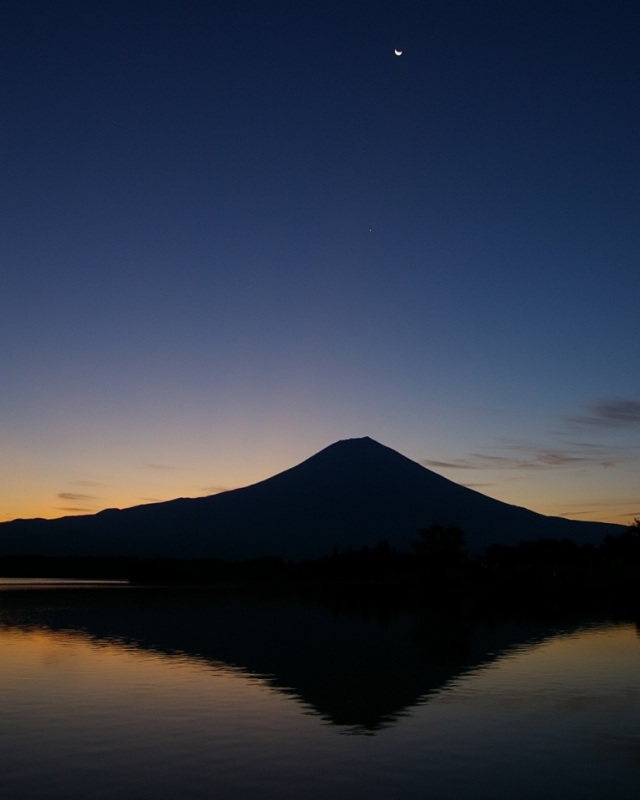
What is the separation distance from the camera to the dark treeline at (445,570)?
8288 cm

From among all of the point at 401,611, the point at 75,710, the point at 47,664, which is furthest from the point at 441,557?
the point at 75,710

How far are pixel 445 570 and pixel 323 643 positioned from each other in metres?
83.9

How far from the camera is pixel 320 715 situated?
62.5ft

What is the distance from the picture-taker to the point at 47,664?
28.6 meters

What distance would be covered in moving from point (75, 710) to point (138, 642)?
1561 centimetres

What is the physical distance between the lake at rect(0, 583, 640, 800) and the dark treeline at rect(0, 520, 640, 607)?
40.7m

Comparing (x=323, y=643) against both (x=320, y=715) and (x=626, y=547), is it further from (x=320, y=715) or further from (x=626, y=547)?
(x=626, y=547)

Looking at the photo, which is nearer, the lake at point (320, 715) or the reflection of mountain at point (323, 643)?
the lake at point (320, 715)

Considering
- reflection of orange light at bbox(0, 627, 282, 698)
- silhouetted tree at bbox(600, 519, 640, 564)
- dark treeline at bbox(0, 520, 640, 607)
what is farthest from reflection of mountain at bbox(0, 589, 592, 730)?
silhouetted tree at bbox(600, 519, 640, 564)

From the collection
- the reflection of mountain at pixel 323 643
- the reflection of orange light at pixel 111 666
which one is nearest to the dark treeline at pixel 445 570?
the reflection of mountain at pixel 323 643

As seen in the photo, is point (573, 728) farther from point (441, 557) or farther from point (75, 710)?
point (441, 557)

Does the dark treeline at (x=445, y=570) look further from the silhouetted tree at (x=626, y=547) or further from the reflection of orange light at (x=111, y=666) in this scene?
the reflection of orange light at (x=111, y=666)

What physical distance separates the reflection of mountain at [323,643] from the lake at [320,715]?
0.46ft

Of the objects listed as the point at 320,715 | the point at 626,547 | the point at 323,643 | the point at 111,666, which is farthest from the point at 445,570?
the point at 320,715
